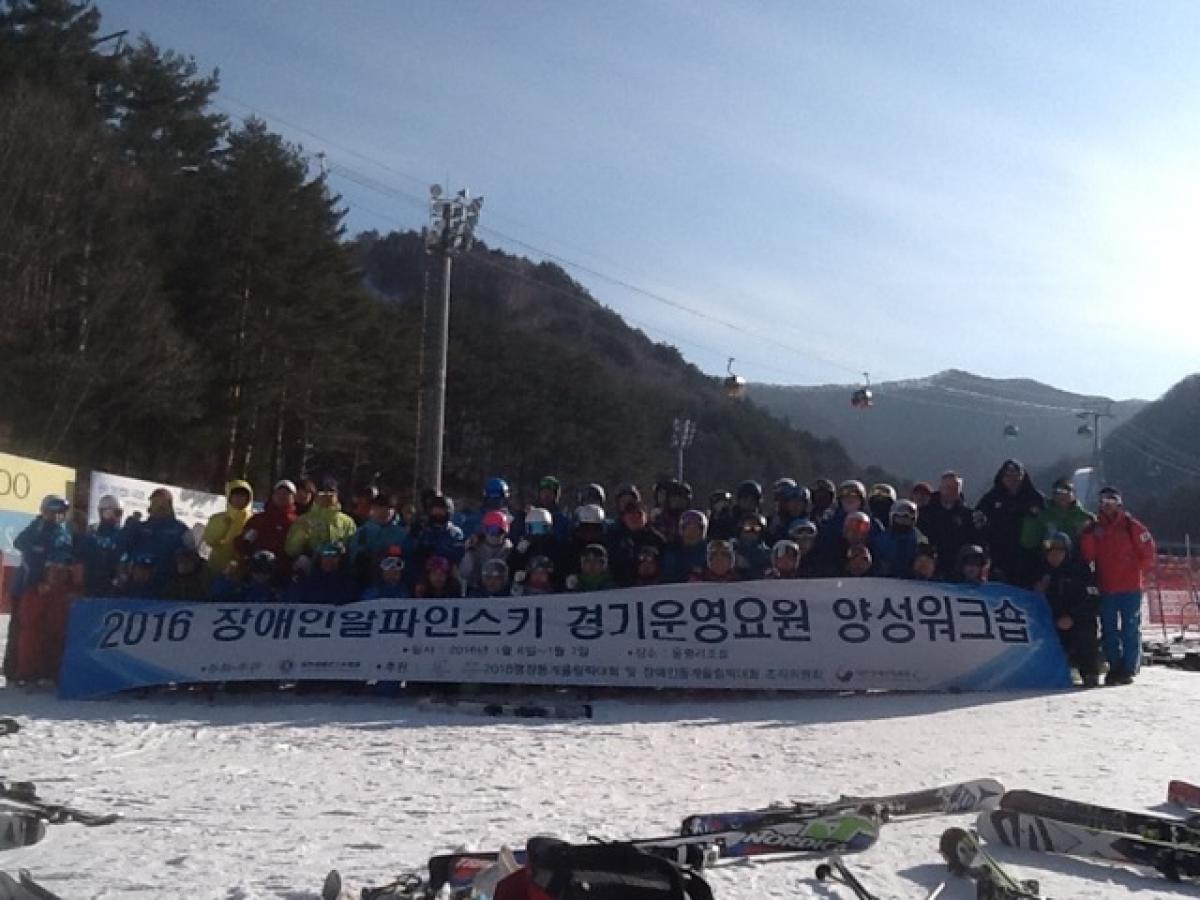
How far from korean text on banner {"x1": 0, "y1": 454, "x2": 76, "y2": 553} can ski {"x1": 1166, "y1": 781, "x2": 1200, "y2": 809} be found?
1584 centimetres

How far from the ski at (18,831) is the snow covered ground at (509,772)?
0.09m

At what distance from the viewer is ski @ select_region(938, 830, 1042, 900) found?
4.38 m

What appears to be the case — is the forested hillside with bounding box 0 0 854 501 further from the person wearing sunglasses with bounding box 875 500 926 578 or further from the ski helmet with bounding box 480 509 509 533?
the person wearing sunglasses with bounding box 875 500 926 578

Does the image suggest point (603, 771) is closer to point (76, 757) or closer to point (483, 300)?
point (76, 757)

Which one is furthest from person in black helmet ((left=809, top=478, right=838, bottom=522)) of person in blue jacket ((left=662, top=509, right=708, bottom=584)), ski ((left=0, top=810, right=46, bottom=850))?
ski ((left=0, top=810, right=46, bottom=850))

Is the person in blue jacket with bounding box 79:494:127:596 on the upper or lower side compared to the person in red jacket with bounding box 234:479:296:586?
lower

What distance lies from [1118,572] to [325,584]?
7.21 m

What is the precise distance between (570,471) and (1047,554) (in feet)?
167

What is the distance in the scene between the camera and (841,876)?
15.9ft

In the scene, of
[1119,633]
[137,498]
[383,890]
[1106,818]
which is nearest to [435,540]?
[1119,633]

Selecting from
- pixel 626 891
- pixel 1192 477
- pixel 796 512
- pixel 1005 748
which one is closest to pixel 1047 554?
pixel 796 512

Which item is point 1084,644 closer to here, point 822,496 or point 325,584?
point 822,496

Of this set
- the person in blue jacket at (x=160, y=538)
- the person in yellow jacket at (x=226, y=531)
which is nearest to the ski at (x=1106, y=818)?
the person in yellow jacket at (x=226, y=531)

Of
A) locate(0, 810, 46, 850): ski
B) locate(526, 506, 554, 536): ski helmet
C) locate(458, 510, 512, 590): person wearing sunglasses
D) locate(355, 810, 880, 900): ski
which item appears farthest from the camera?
locate(526, 506, 554, 536): ski helmet
